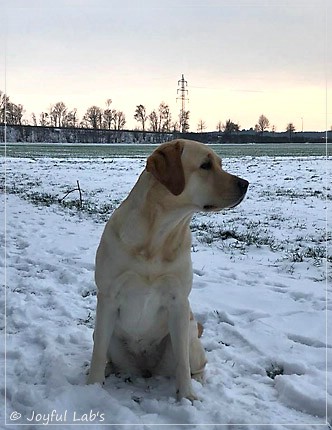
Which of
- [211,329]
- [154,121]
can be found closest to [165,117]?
[154,121]

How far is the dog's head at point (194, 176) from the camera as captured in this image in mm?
2771

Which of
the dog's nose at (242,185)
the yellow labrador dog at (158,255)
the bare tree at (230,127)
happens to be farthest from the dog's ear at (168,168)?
the bare tree at (230,127)

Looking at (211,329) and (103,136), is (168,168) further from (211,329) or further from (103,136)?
(103,136)

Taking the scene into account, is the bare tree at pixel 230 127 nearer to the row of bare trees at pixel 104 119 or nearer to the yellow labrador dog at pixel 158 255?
the row of bare trees at pixel 104 119

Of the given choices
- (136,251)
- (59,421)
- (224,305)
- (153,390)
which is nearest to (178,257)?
(136,251)

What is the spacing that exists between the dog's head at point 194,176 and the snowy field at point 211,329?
1132 millimetres

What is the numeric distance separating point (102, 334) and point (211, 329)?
1.27 m

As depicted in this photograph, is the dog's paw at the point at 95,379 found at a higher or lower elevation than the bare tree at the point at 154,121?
lower

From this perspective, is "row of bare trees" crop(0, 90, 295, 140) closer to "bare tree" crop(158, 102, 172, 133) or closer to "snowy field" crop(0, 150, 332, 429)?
"bare tree" crop(158, 102, 172, 133)

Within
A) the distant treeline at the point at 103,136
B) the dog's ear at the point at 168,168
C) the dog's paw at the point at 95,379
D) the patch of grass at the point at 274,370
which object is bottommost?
the patch of grass at the point at 274,370

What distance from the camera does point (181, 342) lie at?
2885 millimetres

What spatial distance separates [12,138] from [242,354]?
252 ft

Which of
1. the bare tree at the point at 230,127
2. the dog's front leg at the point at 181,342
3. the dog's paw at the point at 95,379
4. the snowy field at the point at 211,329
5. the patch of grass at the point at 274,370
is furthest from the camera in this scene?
the bare tree at the point at 230,127

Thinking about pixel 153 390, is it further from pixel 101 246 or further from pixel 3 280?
pixel 3 280
